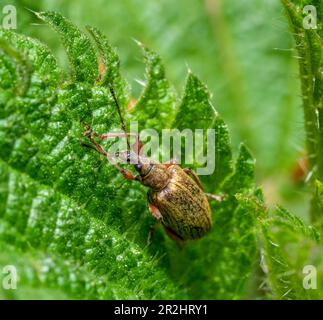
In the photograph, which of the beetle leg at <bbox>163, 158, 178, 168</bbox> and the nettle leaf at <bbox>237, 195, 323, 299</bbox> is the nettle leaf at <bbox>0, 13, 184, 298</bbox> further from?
the nettle leaf at <bbox>237, 195, 323, 299</bbox>

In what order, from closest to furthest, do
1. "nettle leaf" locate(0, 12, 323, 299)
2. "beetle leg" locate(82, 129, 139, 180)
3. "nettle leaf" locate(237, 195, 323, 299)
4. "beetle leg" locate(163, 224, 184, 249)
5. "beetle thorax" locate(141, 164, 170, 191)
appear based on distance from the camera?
"nettle leaf" locate(0, 12, 323, 299), "nettle leaf" locate(237, 195, 323, 299), "beetle leg" locate(82, 129, 139, 180), "beetle leg" locate(163, 224, 184, 249), "beetle thorax" locate(141, 164, 170, 191)

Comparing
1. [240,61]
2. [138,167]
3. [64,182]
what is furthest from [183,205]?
[240,61]

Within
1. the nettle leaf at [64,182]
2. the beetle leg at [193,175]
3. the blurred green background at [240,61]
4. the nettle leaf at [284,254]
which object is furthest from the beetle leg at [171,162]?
the blurred green background at [240,61]

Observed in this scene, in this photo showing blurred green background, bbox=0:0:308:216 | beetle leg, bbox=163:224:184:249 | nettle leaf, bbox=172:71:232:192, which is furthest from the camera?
blurred green background, bbox=0:0:308:216

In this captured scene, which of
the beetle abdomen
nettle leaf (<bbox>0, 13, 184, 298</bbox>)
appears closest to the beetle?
the beetle abdomen

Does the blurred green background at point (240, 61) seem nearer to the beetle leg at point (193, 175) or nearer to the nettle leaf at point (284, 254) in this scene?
the beetle leg at point (193, 175)

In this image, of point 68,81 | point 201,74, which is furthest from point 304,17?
point 201,74

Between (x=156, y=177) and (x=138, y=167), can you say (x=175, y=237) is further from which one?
(x=138, y=167)

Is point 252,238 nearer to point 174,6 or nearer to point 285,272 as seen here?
point 285,272
